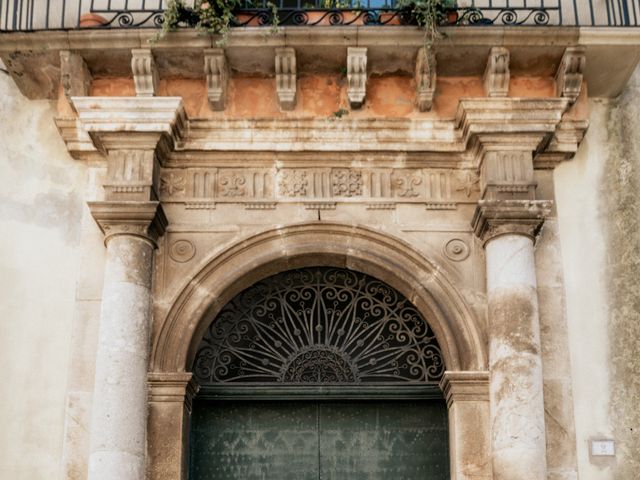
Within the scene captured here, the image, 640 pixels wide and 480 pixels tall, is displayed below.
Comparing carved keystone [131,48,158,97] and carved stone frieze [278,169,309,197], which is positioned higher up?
carved keystone [131,48,158,97]

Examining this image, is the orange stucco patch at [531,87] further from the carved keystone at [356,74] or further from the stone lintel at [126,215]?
the stone lintel at [126,215]

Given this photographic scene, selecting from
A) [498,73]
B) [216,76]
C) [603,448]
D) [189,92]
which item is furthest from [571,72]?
[189,92]

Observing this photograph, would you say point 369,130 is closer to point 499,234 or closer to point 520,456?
point 499,234

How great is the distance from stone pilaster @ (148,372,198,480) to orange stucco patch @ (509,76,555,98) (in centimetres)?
338

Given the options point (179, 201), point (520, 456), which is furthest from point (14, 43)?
point (520, 456)

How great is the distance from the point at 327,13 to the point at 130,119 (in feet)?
5.75

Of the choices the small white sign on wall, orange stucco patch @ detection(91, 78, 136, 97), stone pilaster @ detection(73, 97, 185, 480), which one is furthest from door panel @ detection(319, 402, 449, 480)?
orange stucco patch @ detection(91, 78, 136, 97)

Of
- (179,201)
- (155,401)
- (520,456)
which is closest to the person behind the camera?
(520,456)

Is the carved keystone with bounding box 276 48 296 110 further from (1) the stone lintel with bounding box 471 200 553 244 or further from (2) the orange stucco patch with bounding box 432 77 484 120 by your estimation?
(1) the stone lintel with bounding box 471 200 553 244

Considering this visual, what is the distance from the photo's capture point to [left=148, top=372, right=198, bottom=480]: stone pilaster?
7.76 meters

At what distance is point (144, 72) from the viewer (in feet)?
27.2

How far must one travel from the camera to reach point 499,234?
26.1 feet

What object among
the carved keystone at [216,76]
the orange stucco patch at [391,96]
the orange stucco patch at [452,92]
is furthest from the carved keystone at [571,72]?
the carved keystone at [216,76]

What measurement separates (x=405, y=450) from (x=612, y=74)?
11.1 feet
